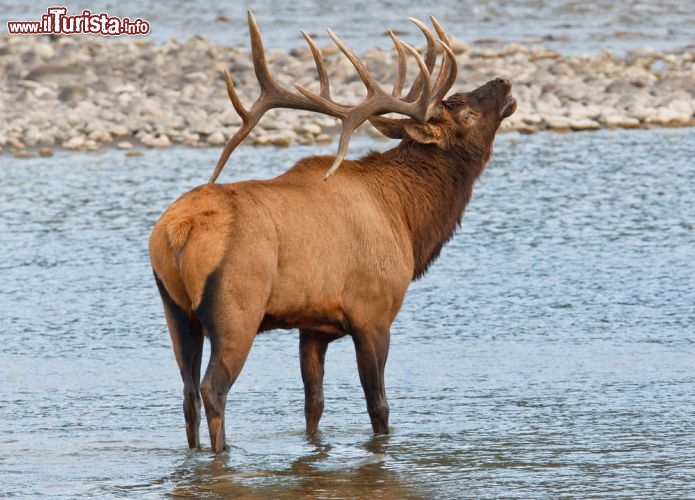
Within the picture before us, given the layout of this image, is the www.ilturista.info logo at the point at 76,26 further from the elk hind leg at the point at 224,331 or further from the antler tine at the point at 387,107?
the elk hind leg at the point at 224,331

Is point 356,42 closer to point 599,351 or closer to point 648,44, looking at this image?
point 648,44

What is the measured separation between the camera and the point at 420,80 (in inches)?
331

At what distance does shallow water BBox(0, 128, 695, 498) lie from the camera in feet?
22.3

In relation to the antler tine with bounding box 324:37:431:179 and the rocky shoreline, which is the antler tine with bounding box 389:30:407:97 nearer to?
the antler tine with bounding box 324:37:431:179

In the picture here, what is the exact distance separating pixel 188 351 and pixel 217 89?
15183 millimetres

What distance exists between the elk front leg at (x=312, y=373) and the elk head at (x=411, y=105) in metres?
1.00

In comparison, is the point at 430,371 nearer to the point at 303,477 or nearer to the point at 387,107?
the point at 387,107

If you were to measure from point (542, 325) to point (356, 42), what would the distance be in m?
21.2

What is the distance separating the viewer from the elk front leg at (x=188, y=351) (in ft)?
22.6

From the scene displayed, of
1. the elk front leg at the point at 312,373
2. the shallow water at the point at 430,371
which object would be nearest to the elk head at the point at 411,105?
the elk front leg at the point at 312,373

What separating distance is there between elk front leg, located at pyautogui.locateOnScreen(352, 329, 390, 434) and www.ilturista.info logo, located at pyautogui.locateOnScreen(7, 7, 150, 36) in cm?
1949

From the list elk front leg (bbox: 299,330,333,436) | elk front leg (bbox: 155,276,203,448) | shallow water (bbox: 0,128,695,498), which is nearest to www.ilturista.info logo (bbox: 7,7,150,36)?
shallow water (bbox: 0,128,695,498)

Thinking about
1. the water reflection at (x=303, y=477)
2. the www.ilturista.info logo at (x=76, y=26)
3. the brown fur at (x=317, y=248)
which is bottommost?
the water reflection at (x=303, y=477)

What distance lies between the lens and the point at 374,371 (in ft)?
24.7
